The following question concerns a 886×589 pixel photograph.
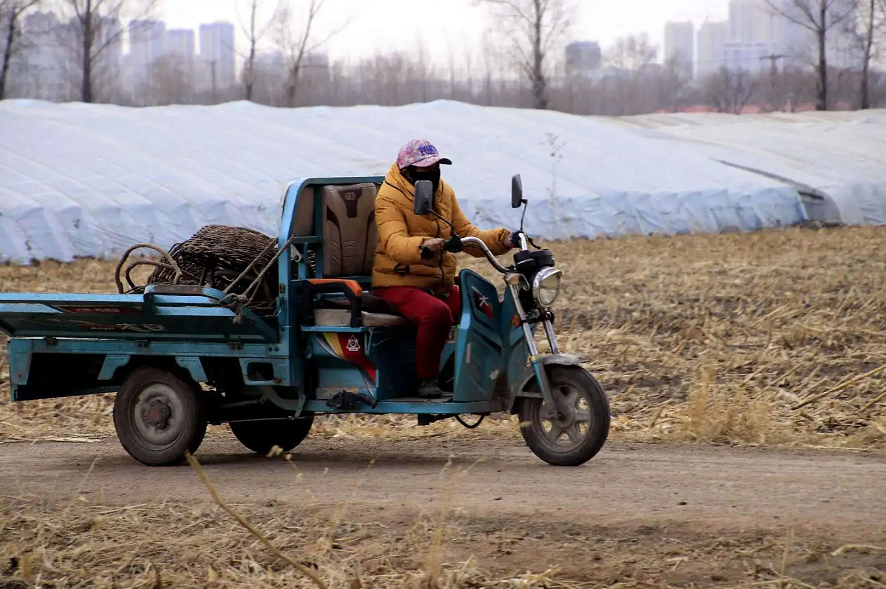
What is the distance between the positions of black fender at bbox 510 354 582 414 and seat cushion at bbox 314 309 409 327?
84cm

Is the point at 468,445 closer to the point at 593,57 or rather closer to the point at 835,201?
the point at 835,201

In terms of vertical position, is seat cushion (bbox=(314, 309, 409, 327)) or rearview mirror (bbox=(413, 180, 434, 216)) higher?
rearview mirror (bbox=(413, 180, 434, 216))

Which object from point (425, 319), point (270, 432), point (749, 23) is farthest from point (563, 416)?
point (749, 23)

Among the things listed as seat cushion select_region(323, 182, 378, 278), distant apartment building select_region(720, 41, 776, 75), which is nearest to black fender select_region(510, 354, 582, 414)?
seat cushion select_region(323, 182, 378, 278)

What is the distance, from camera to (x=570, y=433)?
24.6ft

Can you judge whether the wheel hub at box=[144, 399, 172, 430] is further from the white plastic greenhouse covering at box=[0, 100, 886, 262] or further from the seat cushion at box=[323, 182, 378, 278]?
the white plastic greenhouse covering at box=[0, 100, 886, 262]

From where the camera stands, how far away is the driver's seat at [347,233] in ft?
27.2

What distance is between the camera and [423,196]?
7.18 m

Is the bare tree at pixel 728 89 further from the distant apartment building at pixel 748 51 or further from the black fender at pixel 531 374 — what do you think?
the black fender at pixel 531 374

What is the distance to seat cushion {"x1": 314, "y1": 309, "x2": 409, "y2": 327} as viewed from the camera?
25.6 feet

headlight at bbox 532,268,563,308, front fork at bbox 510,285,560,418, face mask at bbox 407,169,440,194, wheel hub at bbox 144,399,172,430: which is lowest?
wheel hub at bbox 144,399,172,430

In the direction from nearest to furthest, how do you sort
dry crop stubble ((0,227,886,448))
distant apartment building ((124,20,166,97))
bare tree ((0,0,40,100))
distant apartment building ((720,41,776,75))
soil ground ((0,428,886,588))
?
soil ground ((0,428,886,588)), dry crop stubble ((0,227,886,448)), bare tree ((0,0,40,100)), distant apartment building ((124,20,166,97)), distant apartment building ((720,41,776,75))

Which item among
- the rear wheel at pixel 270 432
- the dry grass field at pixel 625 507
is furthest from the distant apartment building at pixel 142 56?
the rear wheel at pixel 270 432

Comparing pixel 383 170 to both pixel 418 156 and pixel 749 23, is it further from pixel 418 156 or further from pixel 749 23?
pixel 749 23
